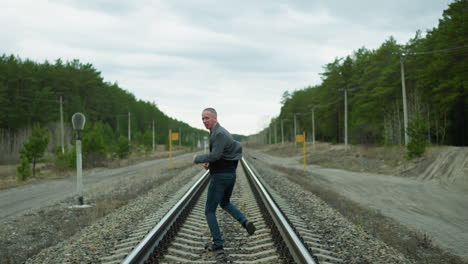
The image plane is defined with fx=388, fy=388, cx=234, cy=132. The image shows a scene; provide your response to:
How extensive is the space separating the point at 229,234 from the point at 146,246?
6.18 ft

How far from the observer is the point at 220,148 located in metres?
5.23

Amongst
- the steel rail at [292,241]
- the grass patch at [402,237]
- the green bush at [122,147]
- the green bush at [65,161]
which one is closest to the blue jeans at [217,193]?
the steel rail at [292,241]

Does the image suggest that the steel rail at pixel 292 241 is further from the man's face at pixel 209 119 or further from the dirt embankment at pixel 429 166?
the dirt embankment at pixel 429 166

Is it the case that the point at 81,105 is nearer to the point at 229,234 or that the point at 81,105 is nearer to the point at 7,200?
the point at 7,200

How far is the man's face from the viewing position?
5465mm

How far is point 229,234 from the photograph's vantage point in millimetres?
6676

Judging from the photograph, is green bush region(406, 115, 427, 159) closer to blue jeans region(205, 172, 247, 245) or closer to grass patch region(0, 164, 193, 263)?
grass patch region(0, 164, 193, 263)

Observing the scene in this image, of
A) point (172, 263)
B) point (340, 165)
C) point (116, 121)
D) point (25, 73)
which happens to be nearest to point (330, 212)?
point (172, 263)

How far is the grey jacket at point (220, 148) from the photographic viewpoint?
17.0 ft

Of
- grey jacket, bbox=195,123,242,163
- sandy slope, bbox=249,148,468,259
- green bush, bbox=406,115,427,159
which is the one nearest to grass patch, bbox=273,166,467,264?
sandy slope, bbox=249,148,468,259

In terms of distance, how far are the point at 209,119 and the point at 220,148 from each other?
1.61ft

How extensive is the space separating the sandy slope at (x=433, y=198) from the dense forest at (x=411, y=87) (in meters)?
4.79

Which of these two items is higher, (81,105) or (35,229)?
(81,105)

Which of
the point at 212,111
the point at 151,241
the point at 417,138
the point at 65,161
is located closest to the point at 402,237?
the point at 212,111
